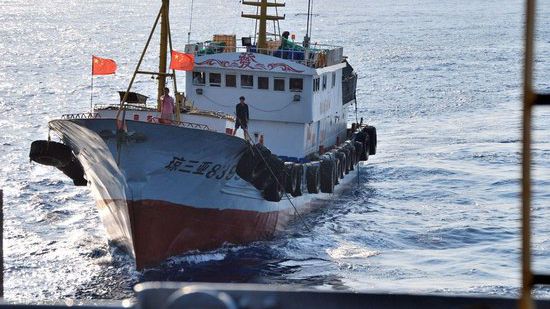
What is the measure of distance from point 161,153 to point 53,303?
1812 cm

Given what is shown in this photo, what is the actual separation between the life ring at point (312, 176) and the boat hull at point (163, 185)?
272 centimetres

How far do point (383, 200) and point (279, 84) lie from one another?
699 centimetres

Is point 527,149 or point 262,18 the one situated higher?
point 262,18

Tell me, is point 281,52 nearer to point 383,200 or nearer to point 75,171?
point 75,171

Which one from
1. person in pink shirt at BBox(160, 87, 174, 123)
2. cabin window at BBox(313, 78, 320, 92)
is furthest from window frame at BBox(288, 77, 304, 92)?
person in pink shirt at BBox(160, 87, 174, 123)

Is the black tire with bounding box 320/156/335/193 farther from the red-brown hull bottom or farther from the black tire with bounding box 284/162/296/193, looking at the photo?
the red-brown hull bottom

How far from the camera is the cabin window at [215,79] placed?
28.4 m

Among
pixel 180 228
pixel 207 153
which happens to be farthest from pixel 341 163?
pixel 180 228

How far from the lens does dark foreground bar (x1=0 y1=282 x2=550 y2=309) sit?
153 inches

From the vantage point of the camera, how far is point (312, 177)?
1086 inches

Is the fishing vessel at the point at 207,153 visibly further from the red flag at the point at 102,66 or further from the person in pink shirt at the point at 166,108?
the red flag at the point at 102,66

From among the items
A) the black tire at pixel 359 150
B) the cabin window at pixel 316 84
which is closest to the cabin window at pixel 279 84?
the cabin window at pixel 316 84

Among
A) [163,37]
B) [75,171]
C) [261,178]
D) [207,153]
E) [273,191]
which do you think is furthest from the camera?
[75,171]

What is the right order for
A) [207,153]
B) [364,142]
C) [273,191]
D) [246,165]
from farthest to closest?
[364,142]
[273,191]
[246,165]
[207,153]
